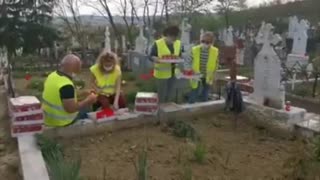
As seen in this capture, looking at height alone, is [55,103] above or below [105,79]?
below

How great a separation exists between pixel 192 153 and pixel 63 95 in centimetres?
156

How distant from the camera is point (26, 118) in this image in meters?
4.56

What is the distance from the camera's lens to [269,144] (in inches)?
196

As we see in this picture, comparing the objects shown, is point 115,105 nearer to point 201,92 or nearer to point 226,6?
point 201,92

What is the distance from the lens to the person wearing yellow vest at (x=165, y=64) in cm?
683

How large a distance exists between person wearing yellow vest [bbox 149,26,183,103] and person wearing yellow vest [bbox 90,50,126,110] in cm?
141

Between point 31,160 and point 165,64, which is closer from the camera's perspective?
point 31,160

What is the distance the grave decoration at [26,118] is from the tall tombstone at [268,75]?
3254mm

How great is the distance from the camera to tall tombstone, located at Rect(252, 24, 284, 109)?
235 inches

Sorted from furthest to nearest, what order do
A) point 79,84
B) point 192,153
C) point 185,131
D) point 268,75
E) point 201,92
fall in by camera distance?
1. point 79,84
2. point 201,92
3. point 268,75
4. point 185,131
5. point 192,153

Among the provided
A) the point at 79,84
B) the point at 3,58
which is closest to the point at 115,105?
the point at 79,84

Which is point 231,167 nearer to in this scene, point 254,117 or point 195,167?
point 195,167

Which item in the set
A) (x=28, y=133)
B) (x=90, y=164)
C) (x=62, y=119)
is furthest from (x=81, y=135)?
(x=90, y=164)

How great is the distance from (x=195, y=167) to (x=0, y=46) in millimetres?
16554
